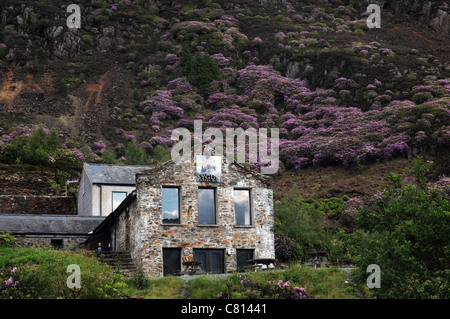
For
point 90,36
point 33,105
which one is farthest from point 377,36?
point 33,105

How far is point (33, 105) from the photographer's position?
3297 inches

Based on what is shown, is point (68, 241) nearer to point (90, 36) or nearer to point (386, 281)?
point (386, 281)

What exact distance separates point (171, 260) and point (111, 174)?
530 inches

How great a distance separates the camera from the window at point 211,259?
2939cm

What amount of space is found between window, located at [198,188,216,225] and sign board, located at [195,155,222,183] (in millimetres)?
535

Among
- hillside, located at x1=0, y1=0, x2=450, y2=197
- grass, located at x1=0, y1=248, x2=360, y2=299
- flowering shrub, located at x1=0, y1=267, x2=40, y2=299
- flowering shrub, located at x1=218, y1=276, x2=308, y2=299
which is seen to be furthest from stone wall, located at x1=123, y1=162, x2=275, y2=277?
hillside, located at x1=0, y1=0, x2=450, y2=197

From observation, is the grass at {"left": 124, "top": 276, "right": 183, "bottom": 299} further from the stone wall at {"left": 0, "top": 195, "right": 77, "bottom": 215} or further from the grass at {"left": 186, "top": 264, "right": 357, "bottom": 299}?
the stone wall at {"left": 0, "top": 195, "right": 77, "bottom": 215}

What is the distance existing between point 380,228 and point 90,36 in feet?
302

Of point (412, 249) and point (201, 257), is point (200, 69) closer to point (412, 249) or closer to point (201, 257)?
point (201, 257)

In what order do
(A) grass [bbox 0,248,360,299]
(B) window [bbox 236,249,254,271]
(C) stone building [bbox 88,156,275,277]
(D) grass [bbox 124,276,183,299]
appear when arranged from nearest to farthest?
1. (A) grass [bbox 0,248,360,299]
2. (D) grass [bbox 124,276,183,299]
3. (C) stone building [bbox 88,156,275,277]
4. (B) window [bbox 236,249,254,271]

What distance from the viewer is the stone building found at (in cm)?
Answer: 2891

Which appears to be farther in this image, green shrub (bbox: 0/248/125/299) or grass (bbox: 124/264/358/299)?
grass (bbox: 124/264/358/299)

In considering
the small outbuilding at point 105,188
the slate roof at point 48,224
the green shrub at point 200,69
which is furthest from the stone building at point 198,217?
the green shrub at point 200,69

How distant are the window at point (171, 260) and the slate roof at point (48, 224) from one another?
772 cm
